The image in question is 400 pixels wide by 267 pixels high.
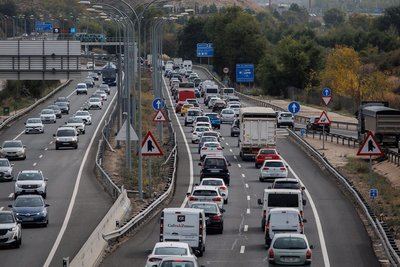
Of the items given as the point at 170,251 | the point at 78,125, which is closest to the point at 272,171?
the point at 170,251

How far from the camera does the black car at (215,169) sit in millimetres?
58656

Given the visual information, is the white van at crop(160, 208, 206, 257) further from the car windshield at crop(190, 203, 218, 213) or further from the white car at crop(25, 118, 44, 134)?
the white car at crop(25, 118, 44, 134)

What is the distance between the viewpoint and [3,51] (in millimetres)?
81500

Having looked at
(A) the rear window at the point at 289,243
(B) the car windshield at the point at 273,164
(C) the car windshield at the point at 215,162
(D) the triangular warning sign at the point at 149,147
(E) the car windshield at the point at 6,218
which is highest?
(D) the triangular warning sign at the point at 149,147

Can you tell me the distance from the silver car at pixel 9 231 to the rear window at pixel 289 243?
912 centimetres

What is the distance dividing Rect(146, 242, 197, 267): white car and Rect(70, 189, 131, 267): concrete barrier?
→ 1708 mm

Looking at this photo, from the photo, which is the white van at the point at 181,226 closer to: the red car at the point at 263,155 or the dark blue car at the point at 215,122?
the red car at the point at 263,155

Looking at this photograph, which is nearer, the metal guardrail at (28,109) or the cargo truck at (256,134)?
the cargo truck at (256,134)

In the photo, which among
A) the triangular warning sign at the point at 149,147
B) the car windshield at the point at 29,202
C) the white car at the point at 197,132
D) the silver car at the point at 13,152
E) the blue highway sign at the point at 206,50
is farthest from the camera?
the blue highway sign at the point at 206,50

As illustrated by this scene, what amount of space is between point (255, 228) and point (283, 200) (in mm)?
1530

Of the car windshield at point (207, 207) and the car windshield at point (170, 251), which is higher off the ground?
the car windshield at point (170, 251)

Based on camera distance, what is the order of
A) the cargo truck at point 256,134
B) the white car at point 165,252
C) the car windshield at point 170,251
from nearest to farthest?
the white car at point 165,252, the car windshield at point 170,251, the cargo truck at point 256,134

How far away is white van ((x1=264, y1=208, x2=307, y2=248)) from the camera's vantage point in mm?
38000

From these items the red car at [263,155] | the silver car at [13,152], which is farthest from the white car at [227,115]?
the red car at [263,155]
